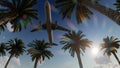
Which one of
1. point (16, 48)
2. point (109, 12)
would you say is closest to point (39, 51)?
point (16, 48)

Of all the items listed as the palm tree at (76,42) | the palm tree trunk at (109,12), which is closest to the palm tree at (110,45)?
the palm tree at (76,42)

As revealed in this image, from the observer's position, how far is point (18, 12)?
94.0ft

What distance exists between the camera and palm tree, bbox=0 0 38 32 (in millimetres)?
26581

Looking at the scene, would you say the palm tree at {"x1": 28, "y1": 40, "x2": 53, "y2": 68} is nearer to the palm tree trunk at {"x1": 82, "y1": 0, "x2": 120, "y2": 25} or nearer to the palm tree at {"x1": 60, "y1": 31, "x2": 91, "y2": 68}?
the palm tree at {"x1": 60, "y1": 31, "x2": 91, "y2": 68}

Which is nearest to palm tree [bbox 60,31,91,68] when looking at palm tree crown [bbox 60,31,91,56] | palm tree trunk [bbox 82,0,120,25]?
palm tree crown [bbox 60,31,91,56]

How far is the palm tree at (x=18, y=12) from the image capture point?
26.6m

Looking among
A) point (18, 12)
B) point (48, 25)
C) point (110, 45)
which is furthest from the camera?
point (110, 45)

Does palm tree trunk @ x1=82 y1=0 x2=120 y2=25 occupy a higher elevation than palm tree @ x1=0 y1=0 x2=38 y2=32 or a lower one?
lower

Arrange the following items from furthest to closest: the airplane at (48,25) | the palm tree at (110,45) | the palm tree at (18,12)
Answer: the palm tree at (110,45) → the airplane at (48,25) → the palm tree at (18,12)

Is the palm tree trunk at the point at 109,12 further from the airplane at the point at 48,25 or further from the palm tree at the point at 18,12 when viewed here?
the airplane at the point at 48,25

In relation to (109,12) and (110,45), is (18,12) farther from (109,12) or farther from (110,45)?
(110,45)

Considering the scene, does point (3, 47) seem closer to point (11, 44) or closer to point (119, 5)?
point (11, 44)

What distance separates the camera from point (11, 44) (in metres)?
53.1

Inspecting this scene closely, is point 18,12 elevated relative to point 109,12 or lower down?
elevated
